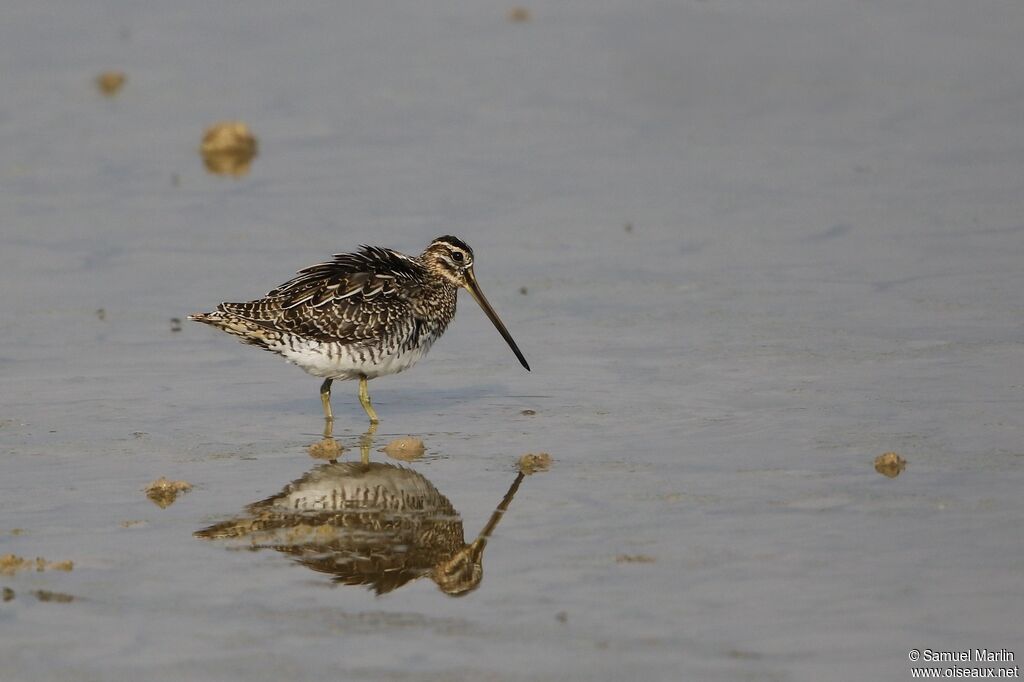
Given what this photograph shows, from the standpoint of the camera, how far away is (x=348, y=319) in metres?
11.3

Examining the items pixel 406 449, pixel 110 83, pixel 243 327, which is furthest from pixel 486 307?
pixel 110 83

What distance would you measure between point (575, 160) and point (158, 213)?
4.20 m

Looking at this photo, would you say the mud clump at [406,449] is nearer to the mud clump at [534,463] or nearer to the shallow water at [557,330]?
the shallow water at [557,330]

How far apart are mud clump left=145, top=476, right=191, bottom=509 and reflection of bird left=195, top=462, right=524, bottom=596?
49 centimetres

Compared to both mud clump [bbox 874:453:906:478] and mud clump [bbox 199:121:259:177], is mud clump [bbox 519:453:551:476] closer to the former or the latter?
mud clump [bbox 874:453:906:478]

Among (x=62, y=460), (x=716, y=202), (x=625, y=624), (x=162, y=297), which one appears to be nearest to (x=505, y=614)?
(x=625, y=624)

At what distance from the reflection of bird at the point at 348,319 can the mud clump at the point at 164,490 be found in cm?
193

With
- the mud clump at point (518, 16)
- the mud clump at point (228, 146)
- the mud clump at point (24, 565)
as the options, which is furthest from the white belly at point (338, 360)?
the mud clump at point (518, 16)

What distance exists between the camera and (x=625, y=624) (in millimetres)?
7461

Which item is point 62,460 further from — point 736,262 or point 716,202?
point 716,202

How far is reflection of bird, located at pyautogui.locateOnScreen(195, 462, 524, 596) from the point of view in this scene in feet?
27.1

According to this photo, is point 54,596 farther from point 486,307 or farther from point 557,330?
point 557,330

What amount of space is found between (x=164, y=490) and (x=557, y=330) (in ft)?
14.2

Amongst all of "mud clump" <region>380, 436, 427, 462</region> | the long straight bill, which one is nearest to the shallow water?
"mud clump" <region>380, 436, 427, 462</region>
